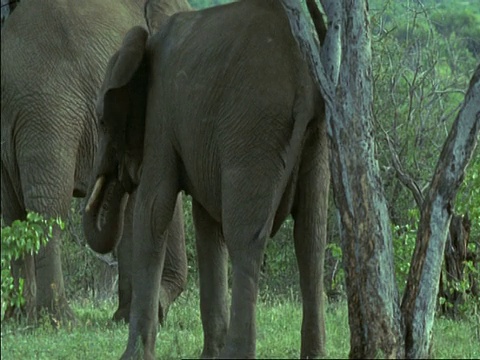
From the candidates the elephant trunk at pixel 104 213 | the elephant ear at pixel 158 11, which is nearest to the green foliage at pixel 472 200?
the elephant ear at pixel 158 11

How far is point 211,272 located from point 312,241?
1.06 meters

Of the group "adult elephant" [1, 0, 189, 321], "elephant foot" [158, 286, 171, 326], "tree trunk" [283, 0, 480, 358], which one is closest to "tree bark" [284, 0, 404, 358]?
"tree trunk" [283, 0, 480, 358]

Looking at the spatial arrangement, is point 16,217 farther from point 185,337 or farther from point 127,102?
point 127,102

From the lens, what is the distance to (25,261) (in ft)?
41.0

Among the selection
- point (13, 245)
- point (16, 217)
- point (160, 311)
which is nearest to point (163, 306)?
point (160, 311)

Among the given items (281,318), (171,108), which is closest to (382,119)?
(281,318)

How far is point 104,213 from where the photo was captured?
9891mm

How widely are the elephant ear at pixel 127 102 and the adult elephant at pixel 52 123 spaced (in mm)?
2407

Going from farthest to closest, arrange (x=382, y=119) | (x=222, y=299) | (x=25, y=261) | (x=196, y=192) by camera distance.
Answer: (x=382, y=119)
(x=25, y=261)
(x=222, y=299)
(x=196, y=192)

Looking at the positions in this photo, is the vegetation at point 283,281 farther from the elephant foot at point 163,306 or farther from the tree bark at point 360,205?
the tree bark at point 360,205

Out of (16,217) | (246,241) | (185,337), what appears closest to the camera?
(246,241)

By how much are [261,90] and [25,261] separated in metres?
5.04

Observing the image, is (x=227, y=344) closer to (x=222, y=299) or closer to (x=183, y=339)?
(x=222, y=299)

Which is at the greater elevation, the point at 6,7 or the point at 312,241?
the point at 6,7
